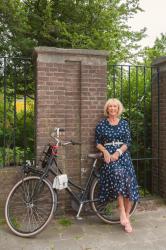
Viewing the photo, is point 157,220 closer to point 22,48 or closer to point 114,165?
point 114,165

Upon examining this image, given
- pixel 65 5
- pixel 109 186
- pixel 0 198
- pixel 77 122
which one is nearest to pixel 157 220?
pixel 109 186

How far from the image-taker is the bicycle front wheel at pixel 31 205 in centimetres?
403

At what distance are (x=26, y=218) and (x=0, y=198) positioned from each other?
17.4 inches

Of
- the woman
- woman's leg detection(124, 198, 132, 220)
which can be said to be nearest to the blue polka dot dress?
the woman

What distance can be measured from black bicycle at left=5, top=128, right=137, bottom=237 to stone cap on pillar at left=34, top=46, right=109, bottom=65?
101 cm

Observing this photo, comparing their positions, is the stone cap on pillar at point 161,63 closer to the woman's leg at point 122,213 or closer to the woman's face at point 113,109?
the woman's face at point 113,109

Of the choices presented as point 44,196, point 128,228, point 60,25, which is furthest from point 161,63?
point 60,25

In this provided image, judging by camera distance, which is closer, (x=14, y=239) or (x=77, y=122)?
(x=14, y=239)

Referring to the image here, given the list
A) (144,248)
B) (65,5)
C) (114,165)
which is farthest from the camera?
(65,5)

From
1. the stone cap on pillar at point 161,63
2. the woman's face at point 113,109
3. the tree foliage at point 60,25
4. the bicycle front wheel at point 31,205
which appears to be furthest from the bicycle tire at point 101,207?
the tree foliage at point 60,25

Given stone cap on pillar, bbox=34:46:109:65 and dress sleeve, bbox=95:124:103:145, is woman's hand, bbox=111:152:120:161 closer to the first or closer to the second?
dress sleeve, bbox=95:124:103:145

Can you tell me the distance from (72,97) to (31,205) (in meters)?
1.59

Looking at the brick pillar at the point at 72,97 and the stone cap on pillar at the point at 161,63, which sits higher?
the stone cap on pillar at the point at 161,63

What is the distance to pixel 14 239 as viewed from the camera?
3932mm
